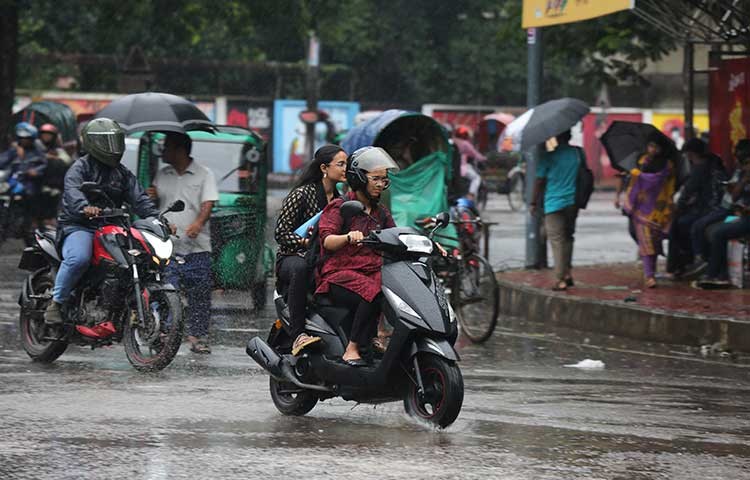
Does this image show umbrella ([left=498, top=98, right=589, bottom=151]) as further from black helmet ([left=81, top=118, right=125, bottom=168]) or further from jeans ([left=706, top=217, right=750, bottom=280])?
black helmet ([left=81, top=118, right=125, bottom=168])

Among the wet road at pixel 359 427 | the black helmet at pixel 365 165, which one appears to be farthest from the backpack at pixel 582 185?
the black helmet at pixel 365 165

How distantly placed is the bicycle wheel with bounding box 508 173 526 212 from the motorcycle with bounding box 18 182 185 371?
23998 millimetres

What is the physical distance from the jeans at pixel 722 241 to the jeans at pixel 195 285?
→ 571 cm

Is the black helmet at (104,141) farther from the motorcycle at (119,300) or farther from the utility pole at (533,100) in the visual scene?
the utility pole at (533,100)

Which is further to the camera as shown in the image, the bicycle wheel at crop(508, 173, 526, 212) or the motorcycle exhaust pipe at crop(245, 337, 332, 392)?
the bicycle wheel at crop(508, 173, 526, 212)

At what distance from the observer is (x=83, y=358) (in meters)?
10.7

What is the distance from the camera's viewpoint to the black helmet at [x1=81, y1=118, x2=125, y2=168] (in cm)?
1016

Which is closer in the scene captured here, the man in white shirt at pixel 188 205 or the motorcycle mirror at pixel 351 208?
the motorcycle mirror at pixel 351 208

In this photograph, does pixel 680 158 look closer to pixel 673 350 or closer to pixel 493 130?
pixel 673 350

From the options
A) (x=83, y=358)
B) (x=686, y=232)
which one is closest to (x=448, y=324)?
(x=83, y=358)

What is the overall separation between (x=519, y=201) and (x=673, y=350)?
2415 cm

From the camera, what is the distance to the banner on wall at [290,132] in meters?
46.1

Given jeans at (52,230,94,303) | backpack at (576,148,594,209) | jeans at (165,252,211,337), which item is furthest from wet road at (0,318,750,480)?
backpack at (576,148,594,209)

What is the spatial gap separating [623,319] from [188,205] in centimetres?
413
